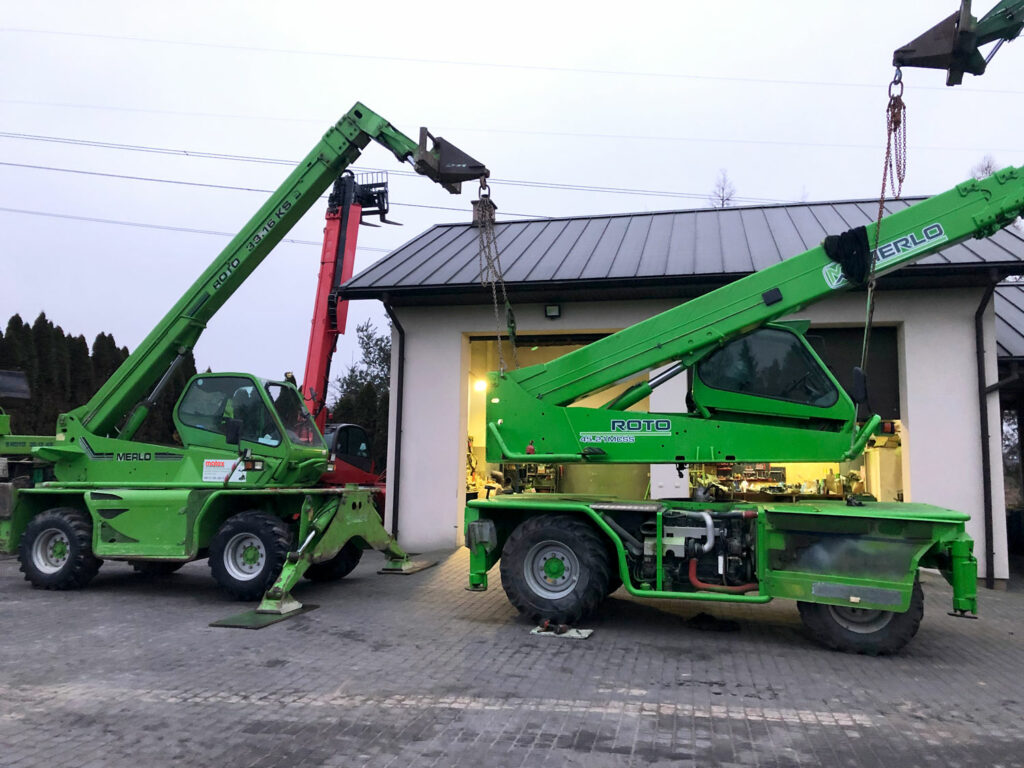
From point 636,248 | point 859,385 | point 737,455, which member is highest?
point 636,248

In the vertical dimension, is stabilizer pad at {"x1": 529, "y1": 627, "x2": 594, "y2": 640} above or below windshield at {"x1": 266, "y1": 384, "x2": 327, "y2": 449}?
below

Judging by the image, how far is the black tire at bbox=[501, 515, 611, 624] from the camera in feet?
23.9

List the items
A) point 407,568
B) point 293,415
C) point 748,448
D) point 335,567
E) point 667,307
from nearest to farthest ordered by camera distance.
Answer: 1. point 748,448
2. point 293,415
3. point 335,567
4. point 407,568
5. point 667,307

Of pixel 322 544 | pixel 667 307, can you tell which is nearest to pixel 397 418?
pixel 322 544

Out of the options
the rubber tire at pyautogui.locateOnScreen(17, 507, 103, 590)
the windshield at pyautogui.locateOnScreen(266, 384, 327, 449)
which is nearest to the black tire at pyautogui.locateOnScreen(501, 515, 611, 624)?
the windshield at pyautogui.locateOnScreen(266, 384, 327, 449)

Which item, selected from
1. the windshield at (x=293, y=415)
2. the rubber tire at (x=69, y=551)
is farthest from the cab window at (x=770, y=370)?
the rubber tire at (x=69, y=551)

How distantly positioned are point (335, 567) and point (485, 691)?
5.27 metres

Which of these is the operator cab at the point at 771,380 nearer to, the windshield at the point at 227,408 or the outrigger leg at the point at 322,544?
the outrigger leg at the point at 322,544

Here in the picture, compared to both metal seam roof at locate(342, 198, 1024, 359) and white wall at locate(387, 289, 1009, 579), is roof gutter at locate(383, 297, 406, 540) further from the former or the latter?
metal seam roof at locate(342, 198, 1024, 359)

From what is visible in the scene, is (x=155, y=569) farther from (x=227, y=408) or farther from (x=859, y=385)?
(x=859, y=385)

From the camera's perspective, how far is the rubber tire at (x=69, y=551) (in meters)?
9.24

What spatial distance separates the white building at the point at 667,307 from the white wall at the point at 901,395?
0.02 metres

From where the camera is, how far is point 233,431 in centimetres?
902

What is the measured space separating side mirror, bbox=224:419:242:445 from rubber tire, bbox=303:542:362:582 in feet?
7.08
